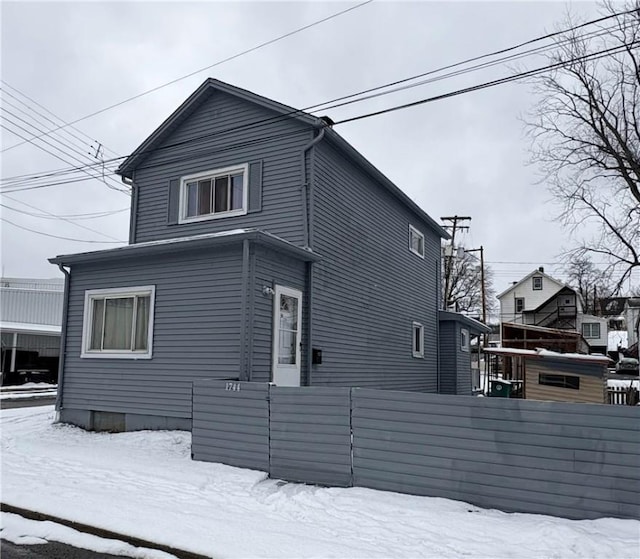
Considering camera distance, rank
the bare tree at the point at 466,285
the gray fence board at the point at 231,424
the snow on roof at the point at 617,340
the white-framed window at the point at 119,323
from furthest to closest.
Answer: the snow on roof at the point at 617,340 < the bare tree at the point at 466,285 < the white-framed window at the point at 119,323 < the gray fence board at the point at 231,424

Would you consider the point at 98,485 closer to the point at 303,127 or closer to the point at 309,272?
the point at 309,272

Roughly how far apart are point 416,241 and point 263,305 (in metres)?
9.93

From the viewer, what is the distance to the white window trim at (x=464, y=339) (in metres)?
20.7

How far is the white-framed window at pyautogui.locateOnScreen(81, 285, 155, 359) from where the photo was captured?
35.1ft

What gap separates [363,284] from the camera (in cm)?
1370

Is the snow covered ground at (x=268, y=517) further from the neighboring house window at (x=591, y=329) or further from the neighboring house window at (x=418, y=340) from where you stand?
the neighboring house window at (x=591, y=329)

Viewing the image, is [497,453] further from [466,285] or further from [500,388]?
[466,285]

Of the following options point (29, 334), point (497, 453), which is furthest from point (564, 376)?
point (29, 334)

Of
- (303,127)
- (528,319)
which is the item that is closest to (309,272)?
(303,127)

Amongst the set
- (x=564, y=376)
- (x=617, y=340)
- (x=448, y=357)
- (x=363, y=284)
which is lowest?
(x=564, y=376)

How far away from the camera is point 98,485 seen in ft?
22.2

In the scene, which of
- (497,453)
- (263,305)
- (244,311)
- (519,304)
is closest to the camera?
(497,453)

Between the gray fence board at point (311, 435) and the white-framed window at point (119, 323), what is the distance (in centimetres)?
429

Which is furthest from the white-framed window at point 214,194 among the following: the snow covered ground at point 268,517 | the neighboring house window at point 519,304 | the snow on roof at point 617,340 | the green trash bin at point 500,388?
the snow on roof at point 617,340
